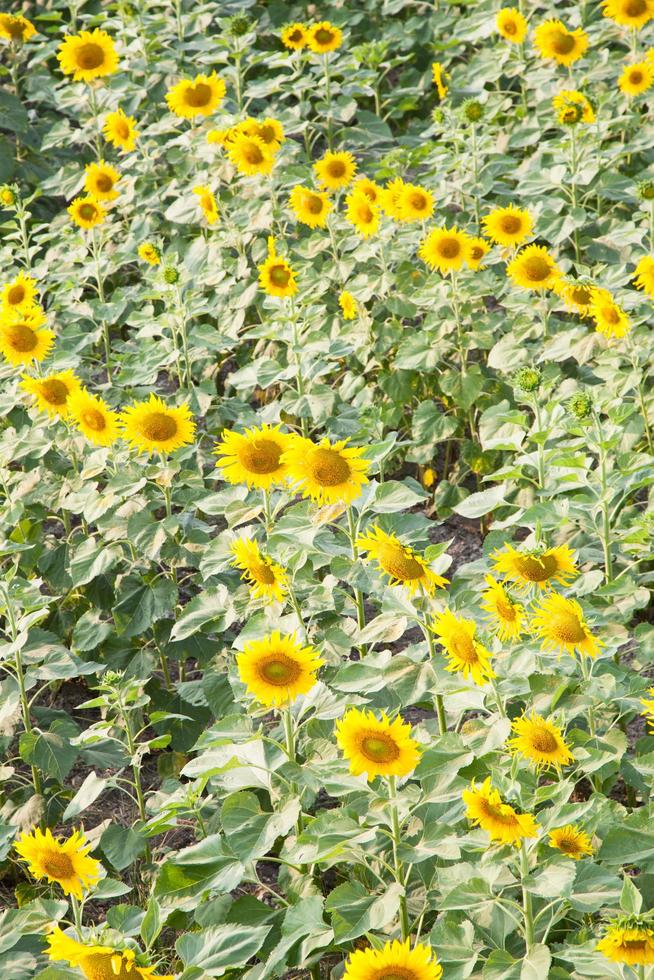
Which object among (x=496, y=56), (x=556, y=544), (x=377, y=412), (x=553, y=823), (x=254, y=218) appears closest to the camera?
(x=553, y=823)

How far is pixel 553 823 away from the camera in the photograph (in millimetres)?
2080

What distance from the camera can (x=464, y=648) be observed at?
231 centimetres

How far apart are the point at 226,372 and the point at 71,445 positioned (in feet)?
4.39

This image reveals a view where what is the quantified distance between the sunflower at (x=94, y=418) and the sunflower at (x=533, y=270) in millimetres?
1412

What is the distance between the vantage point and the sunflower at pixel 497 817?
1.99 metres

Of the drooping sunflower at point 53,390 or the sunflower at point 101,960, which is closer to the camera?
the sunflower at point 101,960

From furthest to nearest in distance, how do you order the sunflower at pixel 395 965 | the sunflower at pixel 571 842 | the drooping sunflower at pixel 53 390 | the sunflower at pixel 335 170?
1. the sunflower at pixel 335 170
2. the drooping sunflower at pixel 53 390
3. the sunflower at pixel 571 842
4. the sunflower at pixel 395 965

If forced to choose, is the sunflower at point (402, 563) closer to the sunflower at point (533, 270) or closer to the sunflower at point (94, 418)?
the sunflower at point (94, 418)

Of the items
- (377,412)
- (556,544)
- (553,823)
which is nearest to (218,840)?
(553,823)

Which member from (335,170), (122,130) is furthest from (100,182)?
(335,170)

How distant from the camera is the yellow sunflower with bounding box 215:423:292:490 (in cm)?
274

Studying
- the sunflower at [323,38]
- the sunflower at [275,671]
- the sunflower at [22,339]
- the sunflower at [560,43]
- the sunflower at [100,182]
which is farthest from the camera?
the sunflower at [323,38]

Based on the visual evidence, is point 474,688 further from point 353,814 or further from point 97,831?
point 97,831

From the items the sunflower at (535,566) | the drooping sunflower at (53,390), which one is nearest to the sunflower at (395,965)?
the sunflower at (535,566)
